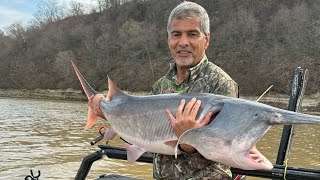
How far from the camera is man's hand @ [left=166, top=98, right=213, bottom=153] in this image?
273 centimetres

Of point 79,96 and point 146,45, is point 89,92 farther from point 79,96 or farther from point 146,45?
point 146,45

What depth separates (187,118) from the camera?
273 centimetres

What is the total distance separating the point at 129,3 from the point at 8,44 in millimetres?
40362

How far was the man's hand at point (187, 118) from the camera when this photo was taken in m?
2.73

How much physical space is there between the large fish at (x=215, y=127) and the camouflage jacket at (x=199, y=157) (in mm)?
231

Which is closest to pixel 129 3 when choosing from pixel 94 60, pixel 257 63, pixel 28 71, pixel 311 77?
pixel 94 60

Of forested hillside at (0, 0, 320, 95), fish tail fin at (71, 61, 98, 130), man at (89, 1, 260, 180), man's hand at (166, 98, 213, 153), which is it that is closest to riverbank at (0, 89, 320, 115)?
forested hillside at (0, 0, 320, 95)

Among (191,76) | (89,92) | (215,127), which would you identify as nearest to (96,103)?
(89,92)

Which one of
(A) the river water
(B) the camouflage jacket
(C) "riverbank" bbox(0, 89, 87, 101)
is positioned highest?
(B) the camouflage jacket

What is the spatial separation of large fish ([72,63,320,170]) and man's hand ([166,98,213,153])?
0.14 feet

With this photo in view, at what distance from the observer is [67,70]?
9281cm

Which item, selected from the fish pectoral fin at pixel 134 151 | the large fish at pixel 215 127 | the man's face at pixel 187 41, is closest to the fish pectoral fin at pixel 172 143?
the large fish at pixel 215 127

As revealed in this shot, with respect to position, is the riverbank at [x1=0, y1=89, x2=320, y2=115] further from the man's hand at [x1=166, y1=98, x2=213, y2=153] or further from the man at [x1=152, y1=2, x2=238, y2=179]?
the man's hand at [x1=166, y1=98, x2=213, y2=153]

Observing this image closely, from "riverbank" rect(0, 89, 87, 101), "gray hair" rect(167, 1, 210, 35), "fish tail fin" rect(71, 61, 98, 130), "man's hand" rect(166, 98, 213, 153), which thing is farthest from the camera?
"riverbank" rect(0, 89, 87, 101)
